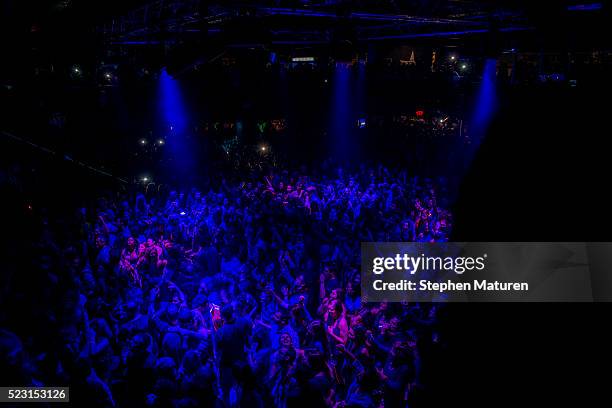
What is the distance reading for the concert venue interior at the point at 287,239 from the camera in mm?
2611

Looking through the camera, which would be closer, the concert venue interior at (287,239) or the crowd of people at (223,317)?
the concert venue interior at (287,239)

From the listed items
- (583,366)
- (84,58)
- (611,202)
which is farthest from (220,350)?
(84,58)

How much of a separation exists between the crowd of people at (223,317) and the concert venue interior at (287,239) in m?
0.02

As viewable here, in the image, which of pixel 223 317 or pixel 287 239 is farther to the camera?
pixel 287 239

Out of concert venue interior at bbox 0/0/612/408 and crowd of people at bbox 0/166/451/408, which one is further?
crowd of people at bbox 0/166/451/408

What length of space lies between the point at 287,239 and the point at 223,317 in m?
1.94

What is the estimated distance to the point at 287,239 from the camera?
5.28 meters

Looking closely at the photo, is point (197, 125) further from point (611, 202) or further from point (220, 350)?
point (611, 202)

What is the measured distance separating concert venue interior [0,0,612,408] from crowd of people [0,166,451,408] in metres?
0.02

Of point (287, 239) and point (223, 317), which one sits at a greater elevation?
point (287, 239)

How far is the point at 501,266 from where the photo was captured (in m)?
2.86

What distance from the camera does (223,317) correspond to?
347 cm

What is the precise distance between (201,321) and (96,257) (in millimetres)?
2009

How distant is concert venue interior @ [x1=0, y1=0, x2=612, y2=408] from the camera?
2611mm
